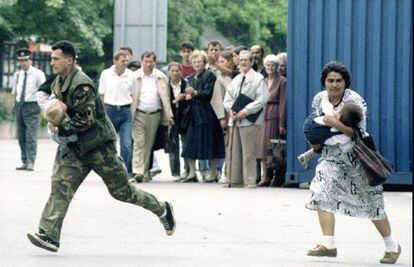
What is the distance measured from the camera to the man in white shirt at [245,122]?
17.8 m

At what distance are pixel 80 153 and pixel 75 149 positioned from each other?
0.17 feet

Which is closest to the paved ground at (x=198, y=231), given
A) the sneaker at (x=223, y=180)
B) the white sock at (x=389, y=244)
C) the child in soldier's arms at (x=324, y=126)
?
the white sock at (x=389, y=244)

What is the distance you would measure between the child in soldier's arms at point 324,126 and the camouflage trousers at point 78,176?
1.46m

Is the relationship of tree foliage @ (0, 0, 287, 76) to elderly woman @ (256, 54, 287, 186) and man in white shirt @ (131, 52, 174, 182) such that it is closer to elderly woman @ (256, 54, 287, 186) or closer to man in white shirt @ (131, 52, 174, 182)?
man in white shirt @ (131, 52, 174, 182)

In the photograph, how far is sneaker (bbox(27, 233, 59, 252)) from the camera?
10.8 m

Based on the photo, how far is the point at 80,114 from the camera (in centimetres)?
1093

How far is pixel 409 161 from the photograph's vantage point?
1752 cm

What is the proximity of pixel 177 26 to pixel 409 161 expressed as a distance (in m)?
30.8

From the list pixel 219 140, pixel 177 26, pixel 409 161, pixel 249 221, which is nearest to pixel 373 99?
pixel 409 161

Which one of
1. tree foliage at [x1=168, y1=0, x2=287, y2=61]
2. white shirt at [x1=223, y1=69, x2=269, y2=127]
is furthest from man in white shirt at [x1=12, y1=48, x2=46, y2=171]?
tree foliage at [x1=168, y1=0, x2=287, y2=61]

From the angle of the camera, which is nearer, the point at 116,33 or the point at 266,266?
the point at 266,266

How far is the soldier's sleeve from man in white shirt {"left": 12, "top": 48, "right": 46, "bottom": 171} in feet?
34.8

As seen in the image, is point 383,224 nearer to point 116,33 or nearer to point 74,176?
point 74,176

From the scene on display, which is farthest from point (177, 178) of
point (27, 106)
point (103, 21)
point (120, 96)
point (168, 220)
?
point (103, 21)
